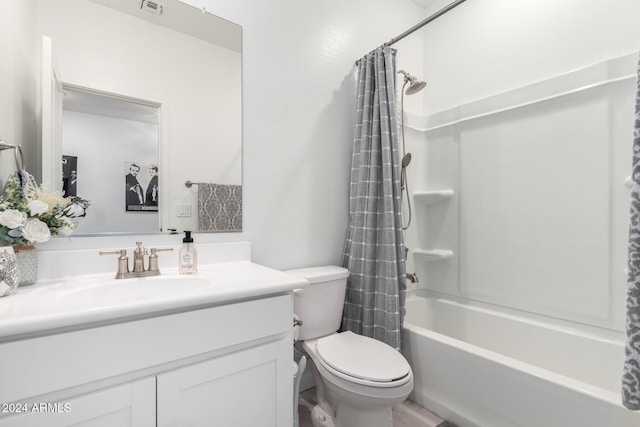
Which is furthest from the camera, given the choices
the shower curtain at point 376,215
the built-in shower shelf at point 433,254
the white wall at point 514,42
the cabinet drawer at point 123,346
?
the built-in shower shelf at point 433,254

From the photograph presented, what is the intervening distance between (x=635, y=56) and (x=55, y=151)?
99.9 inches

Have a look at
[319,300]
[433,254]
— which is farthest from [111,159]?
[433,254]

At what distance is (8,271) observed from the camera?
86 centimetres

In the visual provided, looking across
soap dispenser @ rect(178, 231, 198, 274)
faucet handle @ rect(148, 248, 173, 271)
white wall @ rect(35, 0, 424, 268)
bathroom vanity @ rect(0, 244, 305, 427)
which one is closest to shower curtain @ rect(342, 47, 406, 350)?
white wall @ rect(35, 0, 424, 268)

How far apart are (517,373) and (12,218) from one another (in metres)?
1.89

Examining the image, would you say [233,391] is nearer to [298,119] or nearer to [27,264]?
[27,264]

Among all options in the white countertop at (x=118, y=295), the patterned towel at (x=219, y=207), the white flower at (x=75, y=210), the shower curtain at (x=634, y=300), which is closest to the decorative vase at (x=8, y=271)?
the white countertop at (x=118, y=295)

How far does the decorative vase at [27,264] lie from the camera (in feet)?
3.19

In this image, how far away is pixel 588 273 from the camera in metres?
1.58

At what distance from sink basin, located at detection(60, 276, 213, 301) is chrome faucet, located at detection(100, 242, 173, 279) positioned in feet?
0.12

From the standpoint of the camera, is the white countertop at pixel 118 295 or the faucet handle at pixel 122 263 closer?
the white countertop at pixel 118 295

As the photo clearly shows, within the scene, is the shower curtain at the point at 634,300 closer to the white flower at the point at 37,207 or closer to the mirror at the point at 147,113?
the mirror at the point at 147,113

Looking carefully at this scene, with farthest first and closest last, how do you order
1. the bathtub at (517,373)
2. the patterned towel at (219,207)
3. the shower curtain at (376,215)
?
the shower curtain at (376,215) < the patterned towel at (219,207) < the bathtub at (517,373)

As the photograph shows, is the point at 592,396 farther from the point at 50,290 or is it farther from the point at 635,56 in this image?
the point at 50,290
